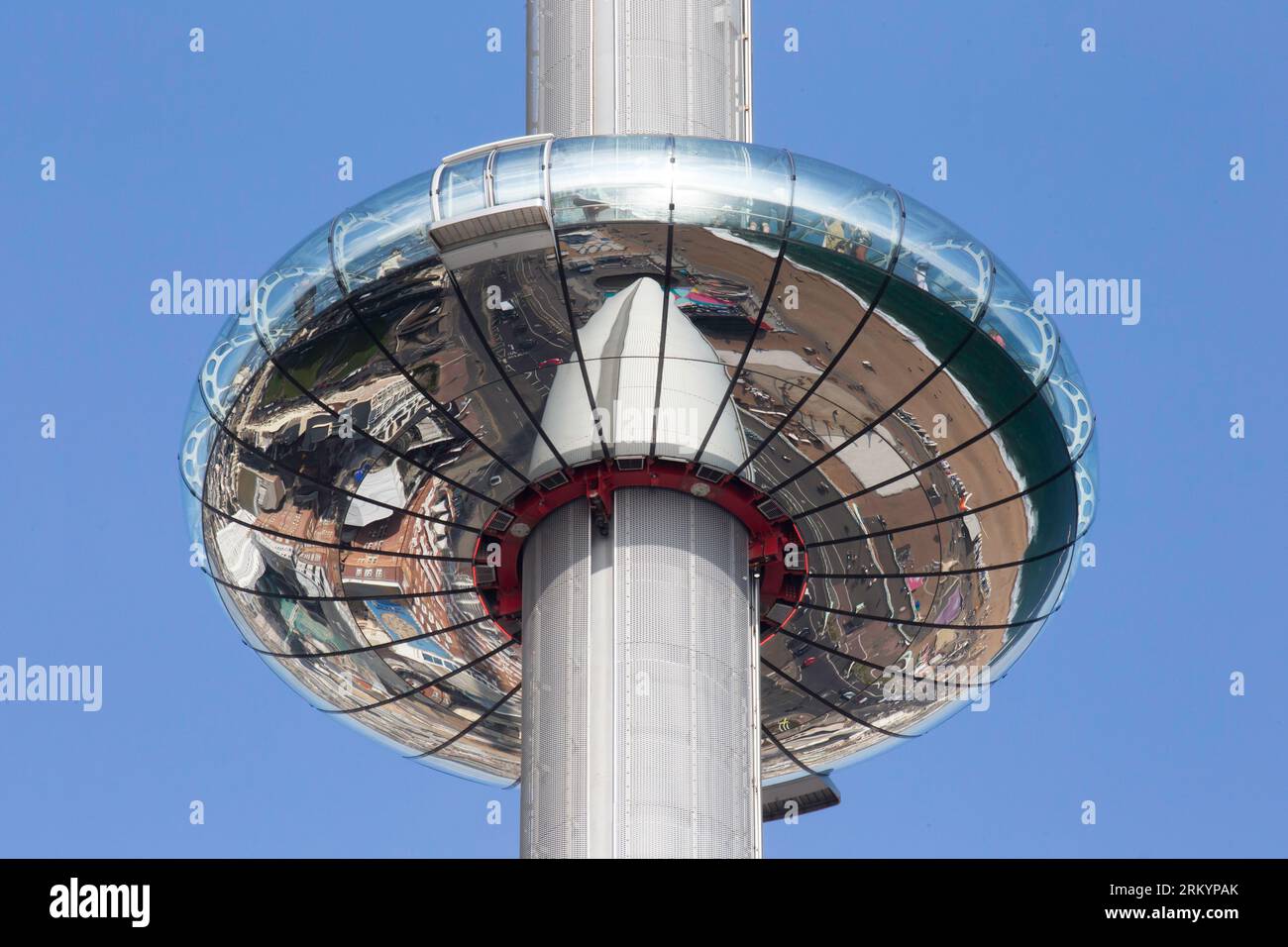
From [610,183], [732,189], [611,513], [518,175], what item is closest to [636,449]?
[611,513]

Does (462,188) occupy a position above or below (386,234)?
above

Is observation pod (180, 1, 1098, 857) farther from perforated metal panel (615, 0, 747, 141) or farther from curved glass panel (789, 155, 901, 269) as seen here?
perforated metal panel (615, 0, 747, 141)

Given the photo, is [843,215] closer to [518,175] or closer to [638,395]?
[638,395]

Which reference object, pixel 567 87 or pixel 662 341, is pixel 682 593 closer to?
pixel 662 341

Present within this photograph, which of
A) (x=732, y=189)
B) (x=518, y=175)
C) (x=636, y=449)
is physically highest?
(x=518, y=175)

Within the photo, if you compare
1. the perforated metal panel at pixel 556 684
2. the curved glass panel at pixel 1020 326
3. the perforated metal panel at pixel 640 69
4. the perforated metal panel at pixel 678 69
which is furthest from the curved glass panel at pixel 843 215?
the perforated metal panel at pixel 556 684
